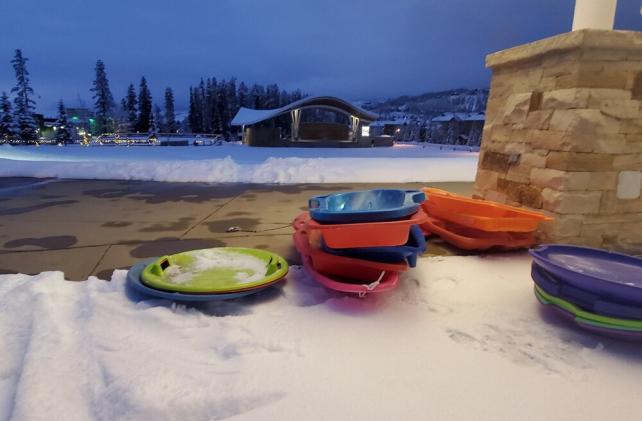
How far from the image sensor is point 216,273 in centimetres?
292

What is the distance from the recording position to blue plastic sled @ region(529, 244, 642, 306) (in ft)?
6.48

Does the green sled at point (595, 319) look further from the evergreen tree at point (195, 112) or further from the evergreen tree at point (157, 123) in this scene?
the evergreen tree at point (195, 112)

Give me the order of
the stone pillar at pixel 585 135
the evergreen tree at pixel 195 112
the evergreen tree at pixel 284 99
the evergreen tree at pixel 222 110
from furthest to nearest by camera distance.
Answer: the evergreen tree at pixel 284 99, the evergreen tree at pixel 195 112, the evergreen tree at pixel 222 110, the stone pillar at pixel 585 135

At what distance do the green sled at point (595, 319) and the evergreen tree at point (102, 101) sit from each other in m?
49.8

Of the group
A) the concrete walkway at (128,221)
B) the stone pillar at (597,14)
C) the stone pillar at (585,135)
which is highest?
the stone pillar at (597,14)

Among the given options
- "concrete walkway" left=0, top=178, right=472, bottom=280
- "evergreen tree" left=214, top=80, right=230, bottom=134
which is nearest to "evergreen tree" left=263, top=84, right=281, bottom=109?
"evergreen tree" left=214, top=80, right=230, bottom=134

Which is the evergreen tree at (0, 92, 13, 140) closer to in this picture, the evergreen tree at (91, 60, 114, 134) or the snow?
the evergreen tree at (91, 60, 114, 134)

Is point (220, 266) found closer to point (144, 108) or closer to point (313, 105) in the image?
point (313, 105)

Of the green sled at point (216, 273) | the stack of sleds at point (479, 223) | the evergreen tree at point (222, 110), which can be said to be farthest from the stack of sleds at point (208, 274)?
the evergreen tree at point (222, 110)

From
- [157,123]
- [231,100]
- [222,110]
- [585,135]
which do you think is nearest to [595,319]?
[585,135]

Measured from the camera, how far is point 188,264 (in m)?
3.11

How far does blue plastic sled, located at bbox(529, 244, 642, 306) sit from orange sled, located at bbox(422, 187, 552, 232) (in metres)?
0.55

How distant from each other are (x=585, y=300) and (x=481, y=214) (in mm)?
1890

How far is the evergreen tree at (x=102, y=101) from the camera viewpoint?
41.4m
